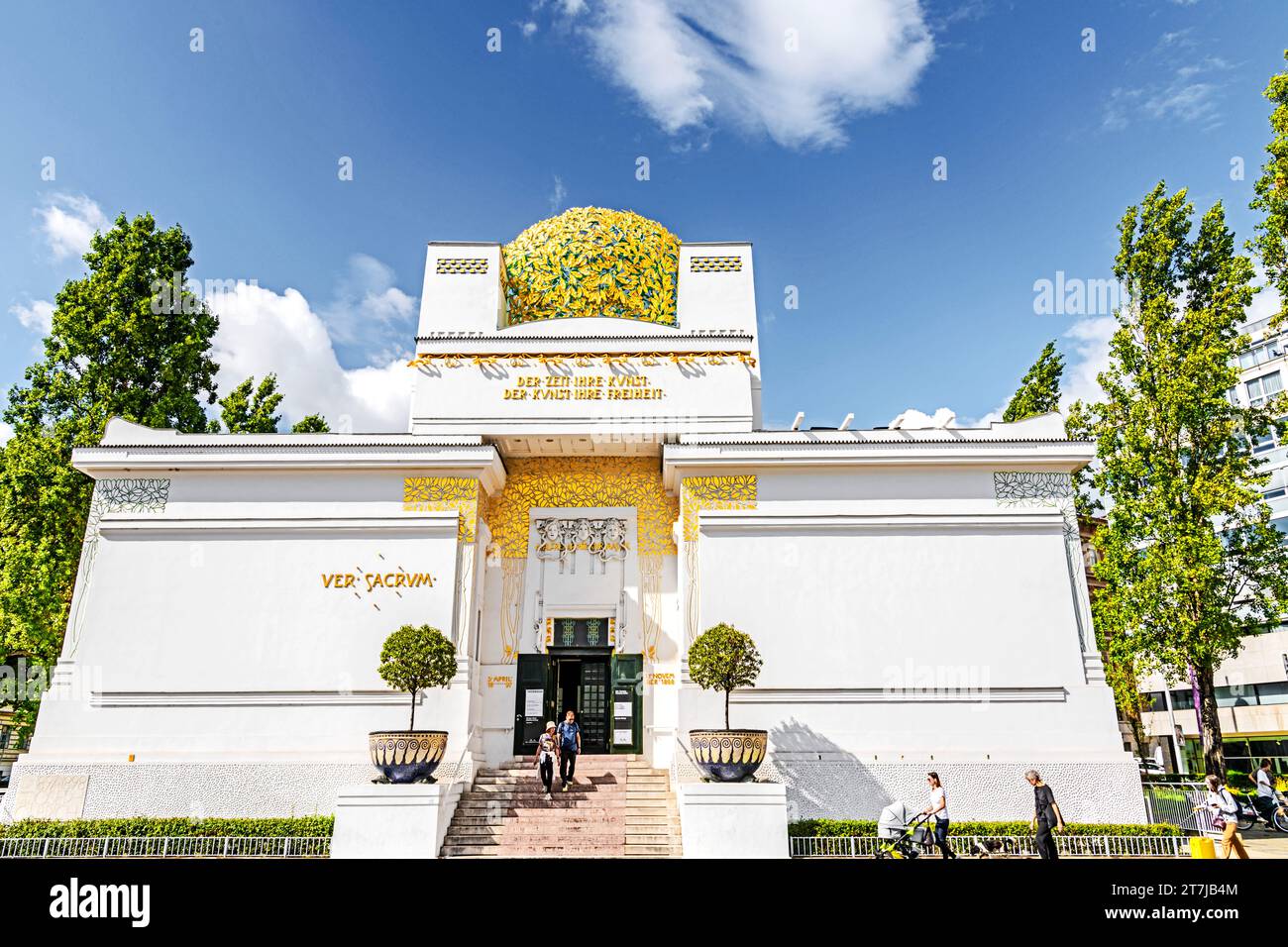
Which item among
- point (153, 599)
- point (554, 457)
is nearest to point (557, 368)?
point (554, 457)

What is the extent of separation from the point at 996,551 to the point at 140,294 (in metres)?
19.5

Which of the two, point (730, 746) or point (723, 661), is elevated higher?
point (723, 661)

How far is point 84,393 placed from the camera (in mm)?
18422

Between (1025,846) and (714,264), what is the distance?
501 inches

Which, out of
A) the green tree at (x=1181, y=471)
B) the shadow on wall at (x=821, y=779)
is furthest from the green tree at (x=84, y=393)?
the green tree at (x=1181, y=471)

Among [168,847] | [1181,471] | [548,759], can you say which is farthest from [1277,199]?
[168,847]

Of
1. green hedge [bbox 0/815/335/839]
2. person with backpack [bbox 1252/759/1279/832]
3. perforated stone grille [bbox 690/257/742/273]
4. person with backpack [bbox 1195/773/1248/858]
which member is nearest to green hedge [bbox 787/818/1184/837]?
person with backpack [bbox 1195/773/1248/858]

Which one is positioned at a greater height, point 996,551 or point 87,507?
point 87,507

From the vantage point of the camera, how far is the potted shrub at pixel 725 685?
12484 mm

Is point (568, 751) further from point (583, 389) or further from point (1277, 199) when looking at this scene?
point (1277, 199)
